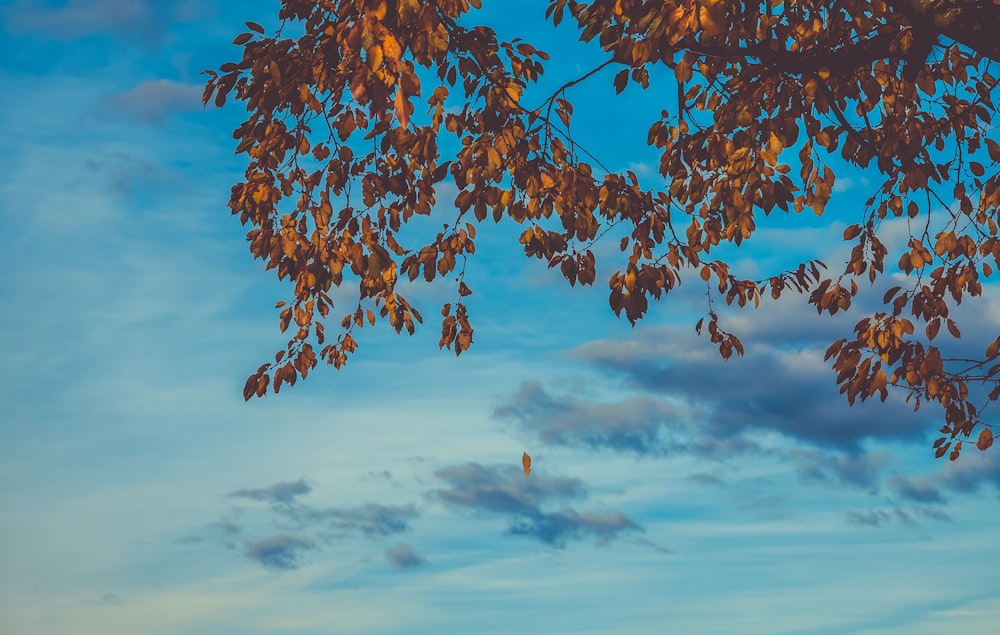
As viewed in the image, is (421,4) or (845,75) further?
(845,75)

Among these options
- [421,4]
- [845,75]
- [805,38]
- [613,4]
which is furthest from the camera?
[805,38]

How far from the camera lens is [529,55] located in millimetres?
11359

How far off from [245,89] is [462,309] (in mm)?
3309

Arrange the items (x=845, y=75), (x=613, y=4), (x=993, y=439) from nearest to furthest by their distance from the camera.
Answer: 1. (x=613, y=4)
2. (x=845, y=75)
3. (x=993, y=439)

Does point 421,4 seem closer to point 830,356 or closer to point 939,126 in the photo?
point 830,356

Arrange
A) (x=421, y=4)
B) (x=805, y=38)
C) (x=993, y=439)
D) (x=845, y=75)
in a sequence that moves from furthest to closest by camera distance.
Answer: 1. (x=993, y=439)
2. (x=805, y=38)
3. (x=845, y=75)
4. (x=421, y=4)

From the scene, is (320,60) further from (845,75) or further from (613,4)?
(845,75)

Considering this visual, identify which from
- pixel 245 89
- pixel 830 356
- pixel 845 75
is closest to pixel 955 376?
pixel 830 356

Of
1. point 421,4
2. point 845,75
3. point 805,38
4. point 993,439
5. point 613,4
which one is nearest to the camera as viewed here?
point 421,4

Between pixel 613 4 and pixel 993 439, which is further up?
pixel 613 4

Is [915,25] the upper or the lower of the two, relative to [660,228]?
upper

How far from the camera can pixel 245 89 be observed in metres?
9.97

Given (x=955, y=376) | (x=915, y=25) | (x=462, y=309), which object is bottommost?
(x=955, y=376)

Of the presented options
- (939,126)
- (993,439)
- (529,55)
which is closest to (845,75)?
(939,126)
